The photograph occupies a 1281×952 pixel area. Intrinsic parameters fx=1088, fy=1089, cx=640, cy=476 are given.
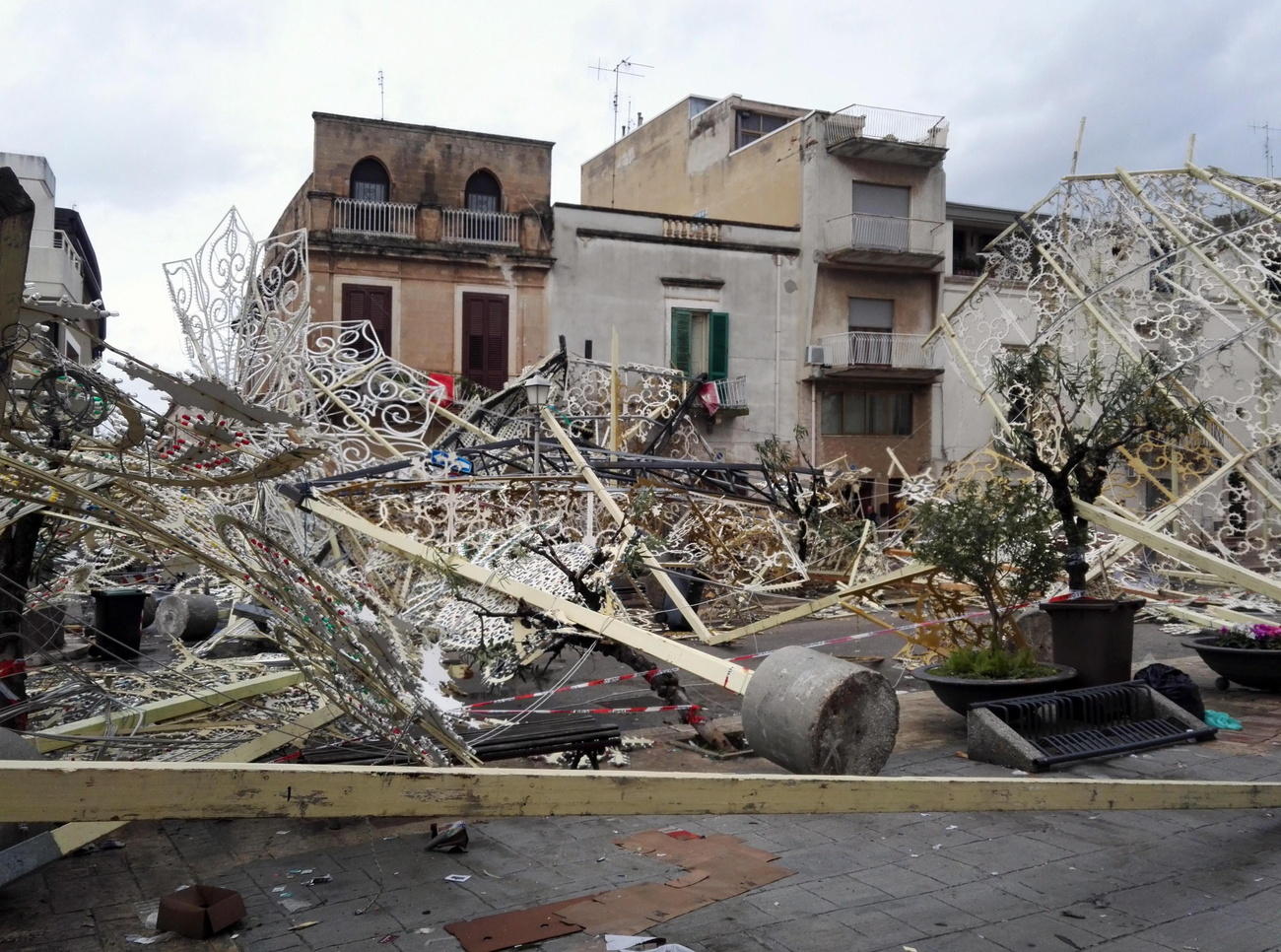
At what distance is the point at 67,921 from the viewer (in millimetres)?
4367

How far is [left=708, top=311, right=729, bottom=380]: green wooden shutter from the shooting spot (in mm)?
26016

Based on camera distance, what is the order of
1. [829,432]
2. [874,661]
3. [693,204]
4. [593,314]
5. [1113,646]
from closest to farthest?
[1113,646], [874,661], [593,314], [829,432], [693,204]

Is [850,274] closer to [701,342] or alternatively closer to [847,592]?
[701,342]


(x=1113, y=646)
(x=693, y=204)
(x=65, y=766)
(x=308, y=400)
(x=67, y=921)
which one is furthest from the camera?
(x=693, y=204)

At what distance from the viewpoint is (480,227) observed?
2414 centimetres

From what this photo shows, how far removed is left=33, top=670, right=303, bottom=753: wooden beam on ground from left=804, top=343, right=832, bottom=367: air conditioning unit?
2108cm

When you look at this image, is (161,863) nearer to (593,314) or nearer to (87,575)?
(87,575)

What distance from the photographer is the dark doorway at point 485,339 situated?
2392cm

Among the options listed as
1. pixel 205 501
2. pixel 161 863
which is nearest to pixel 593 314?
pixel 205 501

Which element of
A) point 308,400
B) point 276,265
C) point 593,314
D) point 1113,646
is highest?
point 593,314

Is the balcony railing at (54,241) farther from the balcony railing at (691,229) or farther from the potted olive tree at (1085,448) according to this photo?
the potted olive tree at (1085,448)

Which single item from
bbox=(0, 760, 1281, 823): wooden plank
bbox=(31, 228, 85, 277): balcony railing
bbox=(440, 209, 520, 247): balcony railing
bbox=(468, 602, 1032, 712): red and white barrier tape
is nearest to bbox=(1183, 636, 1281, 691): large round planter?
bbox=(468, 602, 1032, 712): red and white barrier tape

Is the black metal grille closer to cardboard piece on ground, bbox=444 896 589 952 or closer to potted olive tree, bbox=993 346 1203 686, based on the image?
potted olive tree, bbox=993 346 1203 686

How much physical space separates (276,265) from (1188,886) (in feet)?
22.4
